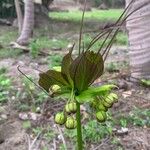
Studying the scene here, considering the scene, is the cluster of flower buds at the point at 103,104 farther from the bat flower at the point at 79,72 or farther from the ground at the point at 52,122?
the ground at the point at 52,122

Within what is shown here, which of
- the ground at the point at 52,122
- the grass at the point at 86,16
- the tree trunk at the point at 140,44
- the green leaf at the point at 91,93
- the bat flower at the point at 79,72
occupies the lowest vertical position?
the grass at the point at 86,16

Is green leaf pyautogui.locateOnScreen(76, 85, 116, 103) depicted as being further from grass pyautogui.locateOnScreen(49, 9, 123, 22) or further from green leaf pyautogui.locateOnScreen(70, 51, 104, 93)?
grass pyautogui.locateOnScreen(49, 9, 123, 22)

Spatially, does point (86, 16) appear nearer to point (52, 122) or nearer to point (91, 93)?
point (52, 122)

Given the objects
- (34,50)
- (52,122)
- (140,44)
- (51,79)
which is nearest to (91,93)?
(51,79)

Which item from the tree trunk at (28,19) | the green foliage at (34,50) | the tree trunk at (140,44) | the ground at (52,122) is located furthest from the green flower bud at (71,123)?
the tree trunk at (28,19)

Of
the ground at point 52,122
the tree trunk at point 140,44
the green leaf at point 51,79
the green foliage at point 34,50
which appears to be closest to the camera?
the green leaf at point 51,79

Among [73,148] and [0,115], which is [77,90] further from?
[0,115]
